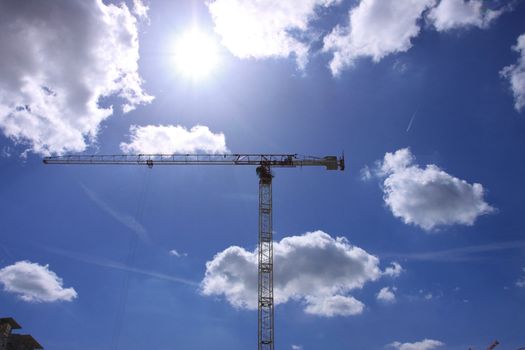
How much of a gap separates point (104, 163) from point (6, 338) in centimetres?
4444

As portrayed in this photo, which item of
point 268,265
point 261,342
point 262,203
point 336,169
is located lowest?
point 261,342

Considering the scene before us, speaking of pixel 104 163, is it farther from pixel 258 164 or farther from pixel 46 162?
pixel 258 164

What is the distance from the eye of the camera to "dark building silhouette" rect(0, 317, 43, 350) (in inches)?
4218

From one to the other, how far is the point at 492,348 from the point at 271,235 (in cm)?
6849

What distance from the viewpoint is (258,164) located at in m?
120

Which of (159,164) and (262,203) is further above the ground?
(159,164)

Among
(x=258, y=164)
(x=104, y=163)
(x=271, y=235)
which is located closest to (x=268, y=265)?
(x=271, y=235)

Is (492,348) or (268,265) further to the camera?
(492,348)

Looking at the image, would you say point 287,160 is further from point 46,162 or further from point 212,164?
point 46,162

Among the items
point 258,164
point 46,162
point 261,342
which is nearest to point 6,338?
point 46,162

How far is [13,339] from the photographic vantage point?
363 feet

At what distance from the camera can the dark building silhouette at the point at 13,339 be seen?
351ft

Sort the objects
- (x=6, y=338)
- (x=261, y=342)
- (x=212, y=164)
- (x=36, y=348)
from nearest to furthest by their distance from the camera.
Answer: (x=261, y=342) < (x=6, y=338) < (x=36, y=348) < (x=212, y=164)

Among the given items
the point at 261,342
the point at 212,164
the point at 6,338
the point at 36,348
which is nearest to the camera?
the point at 261,342
